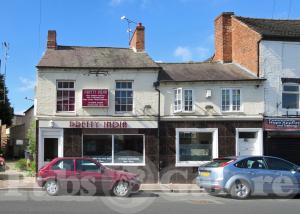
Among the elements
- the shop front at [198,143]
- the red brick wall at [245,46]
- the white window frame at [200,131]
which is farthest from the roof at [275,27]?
the white window frame at [200,131]

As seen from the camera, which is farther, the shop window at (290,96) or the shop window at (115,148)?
the shop window at (290,96)

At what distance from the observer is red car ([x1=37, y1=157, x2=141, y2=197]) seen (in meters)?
17.7

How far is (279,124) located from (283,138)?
2.37ft

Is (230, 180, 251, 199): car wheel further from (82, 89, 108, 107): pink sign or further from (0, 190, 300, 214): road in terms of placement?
(82, 89, 108, 107): pink sign

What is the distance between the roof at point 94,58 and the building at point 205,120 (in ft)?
5.73

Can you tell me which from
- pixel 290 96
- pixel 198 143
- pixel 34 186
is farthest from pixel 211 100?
pixel 34 186

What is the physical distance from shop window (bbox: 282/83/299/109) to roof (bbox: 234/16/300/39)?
8.05 ft

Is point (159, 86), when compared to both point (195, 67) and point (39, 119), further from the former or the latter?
point (39, 119)

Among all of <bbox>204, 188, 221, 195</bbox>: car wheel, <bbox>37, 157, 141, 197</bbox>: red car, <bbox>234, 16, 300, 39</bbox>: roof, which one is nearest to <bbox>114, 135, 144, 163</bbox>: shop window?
<bbox>204, 188, 221, 195</bbox>: car wheel

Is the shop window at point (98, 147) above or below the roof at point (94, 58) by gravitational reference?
below

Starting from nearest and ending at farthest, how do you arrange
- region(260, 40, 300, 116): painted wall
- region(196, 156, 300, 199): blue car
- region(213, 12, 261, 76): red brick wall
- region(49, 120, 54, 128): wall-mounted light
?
1. region(196, 156, 300, 199): blue car
2. region(49, 120, 54, 128): wall-mounted light
3. region(260, 40, 300, 116): painted wall
4. region(213, 12, 261, 76): red brick wall

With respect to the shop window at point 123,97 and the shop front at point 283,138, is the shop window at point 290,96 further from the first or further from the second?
the shop window at point 123,97

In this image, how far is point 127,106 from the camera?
77.5ft

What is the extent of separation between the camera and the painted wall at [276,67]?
2400cm
